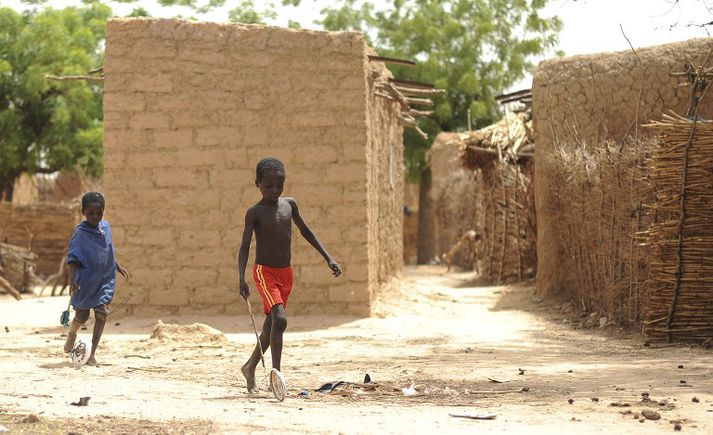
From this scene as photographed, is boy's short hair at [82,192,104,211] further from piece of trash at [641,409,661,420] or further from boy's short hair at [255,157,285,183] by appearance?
piece of trash at [641,409,661,420]

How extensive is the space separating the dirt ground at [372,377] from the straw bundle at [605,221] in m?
0.43

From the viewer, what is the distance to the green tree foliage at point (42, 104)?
2267cm

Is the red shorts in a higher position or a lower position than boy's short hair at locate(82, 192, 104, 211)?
lower

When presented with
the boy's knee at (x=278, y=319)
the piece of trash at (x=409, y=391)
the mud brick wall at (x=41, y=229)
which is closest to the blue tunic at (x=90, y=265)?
the boy's knee at (x=278, y=319)

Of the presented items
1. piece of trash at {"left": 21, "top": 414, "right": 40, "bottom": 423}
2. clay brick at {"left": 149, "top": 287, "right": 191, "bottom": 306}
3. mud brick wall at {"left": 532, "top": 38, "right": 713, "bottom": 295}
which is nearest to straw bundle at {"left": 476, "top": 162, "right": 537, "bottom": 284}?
mud brick wall at {"left": 532, "top": 38, "right": 713, "bottom": 295}

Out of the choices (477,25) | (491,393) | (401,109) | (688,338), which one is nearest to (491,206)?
(401,109)

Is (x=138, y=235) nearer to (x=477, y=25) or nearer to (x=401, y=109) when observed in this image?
(x=401, y=109)

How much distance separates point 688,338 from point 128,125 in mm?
6144

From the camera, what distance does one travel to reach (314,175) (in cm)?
1097

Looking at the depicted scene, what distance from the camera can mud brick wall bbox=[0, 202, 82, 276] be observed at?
1909 centimetres

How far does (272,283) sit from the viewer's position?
6402 millimetres

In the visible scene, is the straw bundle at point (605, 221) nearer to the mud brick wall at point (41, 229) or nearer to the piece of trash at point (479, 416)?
the piece of trash at point (479, 416)

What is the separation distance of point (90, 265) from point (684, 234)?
192 inches

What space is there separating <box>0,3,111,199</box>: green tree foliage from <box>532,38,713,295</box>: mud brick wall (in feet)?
43.0
